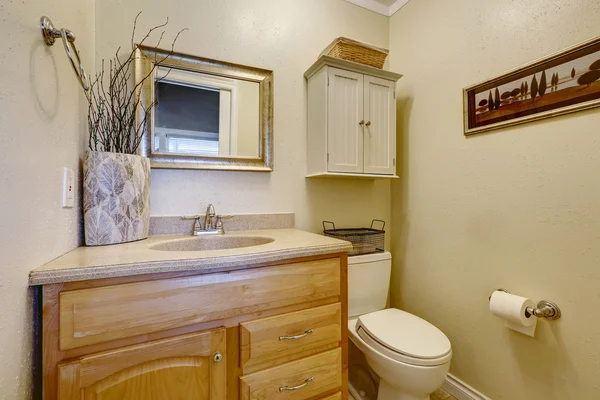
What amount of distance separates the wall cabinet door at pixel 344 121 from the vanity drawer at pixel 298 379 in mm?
924

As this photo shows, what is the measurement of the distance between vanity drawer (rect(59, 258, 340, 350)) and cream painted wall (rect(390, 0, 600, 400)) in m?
0.89

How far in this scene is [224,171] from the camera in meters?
1.43

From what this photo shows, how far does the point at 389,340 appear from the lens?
3.86ft

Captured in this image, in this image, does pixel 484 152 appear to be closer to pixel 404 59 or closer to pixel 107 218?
pixel 404 59

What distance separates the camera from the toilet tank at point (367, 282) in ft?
4.76

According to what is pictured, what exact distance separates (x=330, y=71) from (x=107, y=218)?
4.18 feet

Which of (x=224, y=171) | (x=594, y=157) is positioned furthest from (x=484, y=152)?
(x=224, y=171)

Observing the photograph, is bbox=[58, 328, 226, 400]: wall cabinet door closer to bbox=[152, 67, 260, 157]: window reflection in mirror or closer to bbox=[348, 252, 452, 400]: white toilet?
bbox=[348, 252, 452, 400]: white toilet

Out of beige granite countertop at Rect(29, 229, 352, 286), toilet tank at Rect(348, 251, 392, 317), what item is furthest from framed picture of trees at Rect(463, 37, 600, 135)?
beige granite countertop at Rect(29, 229, 352, 286)

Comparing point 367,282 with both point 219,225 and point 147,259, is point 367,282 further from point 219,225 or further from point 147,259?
point 147,259

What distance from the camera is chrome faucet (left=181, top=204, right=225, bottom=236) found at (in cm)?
132

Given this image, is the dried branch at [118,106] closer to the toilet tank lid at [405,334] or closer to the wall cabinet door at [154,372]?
the wall cabinet door at [154,372]

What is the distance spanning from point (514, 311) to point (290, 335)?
3.10 feet

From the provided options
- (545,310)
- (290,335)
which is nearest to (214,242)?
(290,335)
